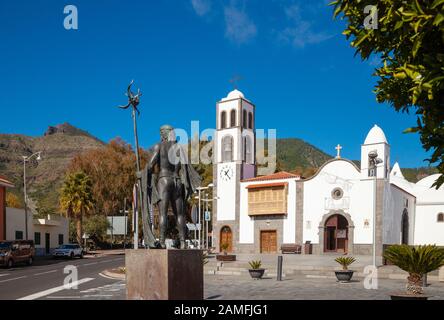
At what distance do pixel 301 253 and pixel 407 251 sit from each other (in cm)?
2912

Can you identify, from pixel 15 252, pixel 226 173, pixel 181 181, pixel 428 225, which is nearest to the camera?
pixel 181 181

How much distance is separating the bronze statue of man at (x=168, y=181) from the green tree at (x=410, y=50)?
13.8 ft

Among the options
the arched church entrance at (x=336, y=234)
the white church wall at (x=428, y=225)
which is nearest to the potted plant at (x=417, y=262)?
the arched church entrance at (x=336, y=234)

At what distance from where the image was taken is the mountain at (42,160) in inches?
4316

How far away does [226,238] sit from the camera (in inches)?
1813

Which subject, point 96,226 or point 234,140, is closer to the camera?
point 234,140

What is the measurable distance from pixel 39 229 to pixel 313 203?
2551 cm

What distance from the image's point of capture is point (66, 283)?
1844cm

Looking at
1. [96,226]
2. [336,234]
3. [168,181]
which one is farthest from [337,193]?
[168,181]

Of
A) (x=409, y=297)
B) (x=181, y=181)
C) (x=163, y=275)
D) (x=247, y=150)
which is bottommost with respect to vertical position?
(x=409, y=297)

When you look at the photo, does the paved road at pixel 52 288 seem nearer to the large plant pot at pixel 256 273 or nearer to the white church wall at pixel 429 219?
the large plant pot at pixel 256 273

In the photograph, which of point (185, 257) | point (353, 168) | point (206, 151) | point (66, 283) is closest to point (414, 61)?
point (185, 257)
